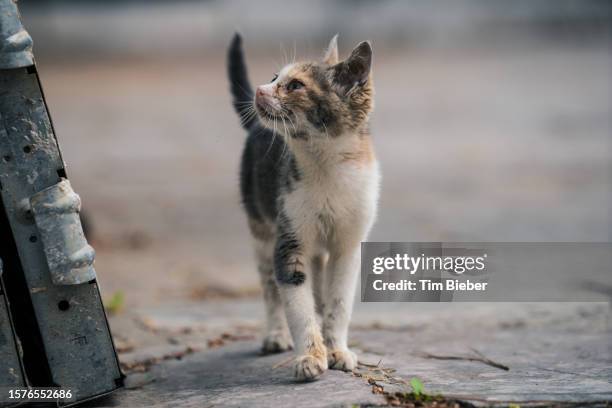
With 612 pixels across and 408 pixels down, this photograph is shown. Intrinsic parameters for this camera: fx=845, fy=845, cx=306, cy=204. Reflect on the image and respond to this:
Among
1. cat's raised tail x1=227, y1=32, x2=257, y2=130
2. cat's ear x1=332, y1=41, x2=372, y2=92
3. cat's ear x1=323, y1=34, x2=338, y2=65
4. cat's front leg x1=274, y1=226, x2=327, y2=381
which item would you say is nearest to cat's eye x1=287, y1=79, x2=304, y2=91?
cat's ear x1=332, y1=41, x2=372, y2=92

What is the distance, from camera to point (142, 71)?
2095 cm

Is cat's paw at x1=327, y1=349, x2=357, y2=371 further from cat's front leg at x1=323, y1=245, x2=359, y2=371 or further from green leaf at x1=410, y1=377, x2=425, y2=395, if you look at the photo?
green leaf at x1=410, y1=377, x2=425, y2=395

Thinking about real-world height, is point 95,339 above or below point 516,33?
below

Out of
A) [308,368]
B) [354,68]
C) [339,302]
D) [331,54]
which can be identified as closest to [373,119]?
[331,54]

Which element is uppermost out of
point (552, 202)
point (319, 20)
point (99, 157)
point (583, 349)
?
point (319, 20)

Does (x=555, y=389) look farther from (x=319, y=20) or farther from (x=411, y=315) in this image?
(x=319, y=20)

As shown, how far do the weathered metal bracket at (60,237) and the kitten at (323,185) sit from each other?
3.67 feet

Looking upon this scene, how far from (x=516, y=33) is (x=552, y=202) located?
A: 14849mm

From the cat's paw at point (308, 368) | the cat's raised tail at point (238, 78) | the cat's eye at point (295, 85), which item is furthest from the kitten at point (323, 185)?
the cat's raised tail at point (238, 78)

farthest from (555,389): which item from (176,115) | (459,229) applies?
(176,115)

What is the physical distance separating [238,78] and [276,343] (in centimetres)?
177

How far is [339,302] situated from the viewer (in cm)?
444

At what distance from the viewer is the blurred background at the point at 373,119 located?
894cm

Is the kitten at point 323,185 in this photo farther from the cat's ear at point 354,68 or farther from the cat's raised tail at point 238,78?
the cat's raised tail at point 238,78
